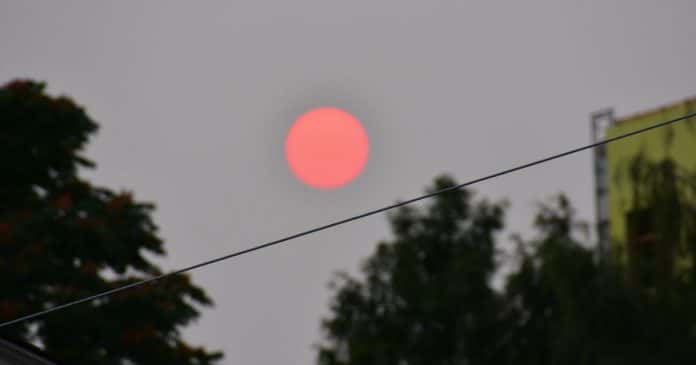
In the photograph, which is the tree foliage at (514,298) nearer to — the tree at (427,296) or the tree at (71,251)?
the tree at (427,296)

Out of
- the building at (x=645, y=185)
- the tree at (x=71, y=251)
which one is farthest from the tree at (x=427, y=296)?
the tree at (x=71, y=251)

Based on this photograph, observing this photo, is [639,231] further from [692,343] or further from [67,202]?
[67,202]

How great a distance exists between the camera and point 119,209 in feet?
54.5

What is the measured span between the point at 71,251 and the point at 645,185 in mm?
6720

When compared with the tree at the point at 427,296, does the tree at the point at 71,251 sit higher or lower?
lower

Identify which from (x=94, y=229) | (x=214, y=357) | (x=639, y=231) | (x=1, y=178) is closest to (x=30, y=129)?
(x=1, y=178)

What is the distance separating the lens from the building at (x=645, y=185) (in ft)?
54.3

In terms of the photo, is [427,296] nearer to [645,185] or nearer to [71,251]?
[645,185]

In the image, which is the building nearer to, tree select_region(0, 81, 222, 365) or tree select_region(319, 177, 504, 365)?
tree select_region(319, 177, 504, 365)

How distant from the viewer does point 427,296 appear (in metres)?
21.3

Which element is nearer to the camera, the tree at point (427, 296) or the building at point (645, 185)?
A: the building at point (645, 185)

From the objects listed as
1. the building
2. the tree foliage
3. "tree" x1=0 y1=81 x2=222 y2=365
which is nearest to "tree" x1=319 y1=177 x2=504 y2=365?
the tree foliage

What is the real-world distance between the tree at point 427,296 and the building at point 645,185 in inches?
80.5

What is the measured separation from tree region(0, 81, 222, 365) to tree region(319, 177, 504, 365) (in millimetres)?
5267
